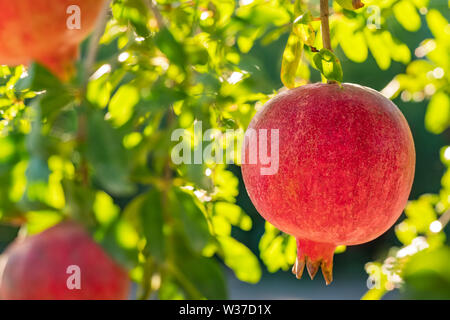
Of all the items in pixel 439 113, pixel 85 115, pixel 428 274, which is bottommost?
pixel 428 274

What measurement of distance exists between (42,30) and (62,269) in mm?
160

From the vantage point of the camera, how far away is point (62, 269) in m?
0.38

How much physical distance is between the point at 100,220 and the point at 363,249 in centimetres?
537

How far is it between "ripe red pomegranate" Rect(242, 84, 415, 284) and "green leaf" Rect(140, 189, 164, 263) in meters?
0.09

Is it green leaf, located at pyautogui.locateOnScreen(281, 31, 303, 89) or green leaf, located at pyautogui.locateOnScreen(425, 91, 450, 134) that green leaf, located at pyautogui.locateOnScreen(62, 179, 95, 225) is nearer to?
green leaf, located at pyautogui.locateOnScreen(281, 31, 303, 89)

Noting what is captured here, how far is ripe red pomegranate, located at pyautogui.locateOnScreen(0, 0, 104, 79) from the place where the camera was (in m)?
0.38

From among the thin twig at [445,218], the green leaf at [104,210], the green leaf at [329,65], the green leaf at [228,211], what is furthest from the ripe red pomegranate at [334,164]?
the thin twig at [445,218]

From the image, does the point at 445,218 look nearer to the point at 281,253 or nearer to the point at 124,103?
the point at 281,253

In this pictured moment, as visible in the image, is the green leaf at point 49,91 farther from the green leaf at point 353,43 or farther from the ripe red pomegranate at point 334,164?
the green leaf at point 353,43

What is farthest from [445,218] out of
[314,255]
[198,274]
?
[198,274]

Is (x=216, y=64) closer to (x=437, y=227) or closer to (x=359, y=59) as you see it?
(x=359, y=59)

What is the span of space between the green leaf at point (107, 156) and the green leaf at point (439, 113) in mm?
670
